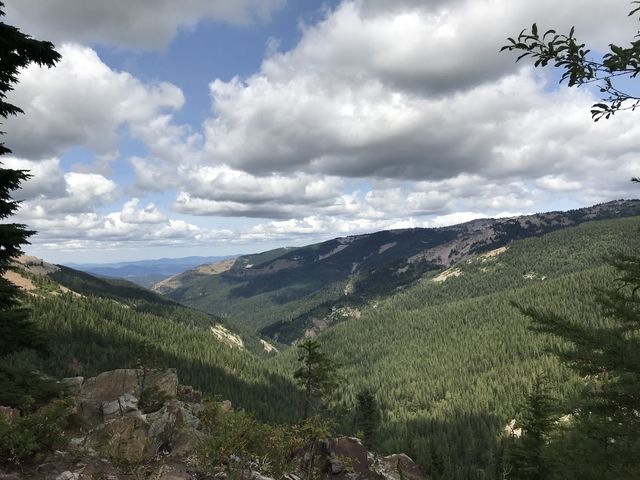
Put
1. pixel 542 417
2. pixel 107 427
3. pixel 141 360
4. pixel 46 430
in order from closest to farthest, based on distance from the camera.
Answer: pixel 46 430
pixel 107 427
pixel 542 417
pixel 141 360

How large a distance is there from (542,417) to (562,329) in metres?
32.4

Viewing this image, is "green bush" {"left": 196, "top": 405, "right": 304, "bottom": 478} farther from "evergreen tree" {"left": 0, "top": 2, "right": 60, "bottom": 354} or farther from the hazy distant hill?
the hazy distant hill

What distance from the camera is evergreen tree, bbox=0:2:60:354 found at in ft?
54.7

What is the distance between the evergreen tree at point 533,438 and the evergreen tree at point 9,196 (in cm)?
3725

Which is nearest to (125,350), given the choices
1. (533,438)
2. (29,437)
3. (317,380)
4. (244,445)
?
(317,380)

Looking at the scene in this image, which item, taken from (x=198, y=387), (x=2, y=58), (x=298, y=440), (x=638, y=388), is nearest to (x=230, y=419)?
(x=298, y=440)

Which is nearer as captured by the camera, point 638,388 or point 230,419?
point 638,388

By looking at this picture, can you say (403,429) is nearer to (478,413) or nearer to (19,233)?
(478,413)

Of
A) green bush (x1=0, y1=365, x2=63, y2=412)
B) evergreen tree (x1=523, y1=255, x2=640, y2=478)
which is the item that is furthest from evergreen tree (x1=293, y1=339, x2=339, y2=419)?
green bush (x1=0, y1=365, x2=63, y2=412)

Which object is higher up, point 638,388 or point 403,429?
point 638,388

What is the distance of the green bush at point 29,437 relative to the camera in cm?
1274

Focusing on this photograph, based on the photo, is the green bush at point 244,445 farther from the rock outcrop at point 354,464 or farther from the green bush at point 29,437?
the rock outcrop at point 354,464

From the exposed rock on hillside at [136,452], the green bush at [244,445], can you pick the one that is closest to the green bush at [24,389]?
the exposed rock on hillside at [136,452]

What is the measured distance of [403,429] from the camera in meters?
141
